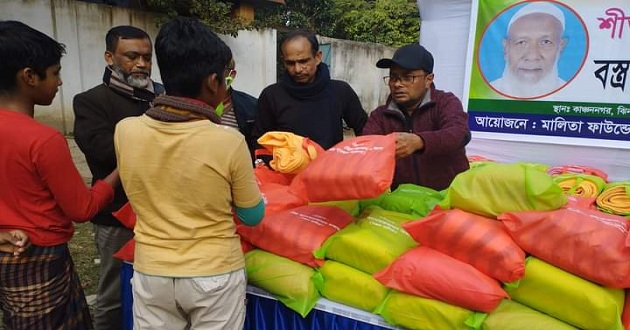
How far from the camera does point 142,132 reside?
117 centimetres

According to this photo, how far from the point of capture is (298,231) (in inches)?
61.6

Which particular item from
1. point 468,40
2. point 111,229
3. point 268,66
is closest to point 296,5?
point 268,66

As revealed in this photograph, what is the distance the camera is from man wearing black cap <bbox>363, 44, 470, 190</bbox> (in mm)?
1702

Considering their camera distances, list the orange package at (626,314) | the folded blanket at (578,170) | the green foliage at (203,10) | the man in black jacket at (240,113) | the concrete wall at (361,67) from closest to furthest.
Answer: the orange package at (626,314) < the man in black jacket at (240,113) < the folded blanket at (578,170) < the green foliage at (203,10) < the concrete wall at (361,67)

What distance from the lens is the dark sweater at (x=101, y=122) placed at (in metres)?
1.80

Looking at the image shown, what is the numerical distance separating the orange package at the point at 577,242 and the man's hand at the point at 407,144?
1.26ft

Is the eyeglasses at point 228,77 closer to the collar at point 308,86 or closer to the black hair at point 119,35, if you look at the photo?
the black hair at point 119,35

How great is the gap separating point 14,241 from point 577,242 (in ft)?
5.56

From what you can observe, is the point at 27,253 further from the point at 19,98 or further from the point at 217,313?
the point at 217,313

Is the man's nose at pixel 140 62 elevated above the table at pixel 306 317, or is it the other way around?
the man's nose at pixel 140 62

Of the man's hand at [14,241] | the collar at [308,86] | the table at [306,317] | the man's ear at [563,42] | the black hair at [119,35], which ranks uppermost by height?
the man's ear at [563,42]

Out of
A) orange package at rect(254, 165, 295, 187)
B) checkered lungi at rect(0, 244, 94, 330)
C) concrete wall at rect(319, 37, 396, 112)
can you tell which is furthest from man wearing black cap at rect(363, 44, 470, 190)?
concrete wall at rect(319, 37, 396, 112)

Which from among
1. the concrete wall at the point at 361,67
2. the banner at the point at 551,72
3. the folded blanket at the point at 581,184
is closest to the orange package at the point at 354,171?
the folded blanket at the point at 581,184

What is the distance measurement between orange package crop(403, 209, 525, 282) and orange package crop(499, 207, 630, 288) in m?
0.05
